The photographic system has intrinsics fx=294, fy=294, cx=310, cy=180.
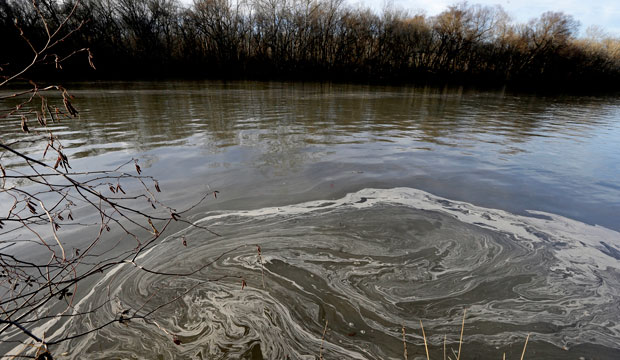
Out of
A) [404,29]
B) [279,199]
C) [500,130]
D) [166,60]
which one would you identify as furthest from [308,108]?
[404,29]

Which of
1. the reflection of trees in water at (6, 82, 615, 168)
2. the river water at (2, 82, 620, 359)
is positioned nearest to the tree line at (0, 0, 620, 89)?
the reflection of trees in water at (6, 82, 615, 168)

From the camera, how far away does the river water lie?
71.1 inches

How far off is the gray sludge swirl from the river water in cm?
Result: 1

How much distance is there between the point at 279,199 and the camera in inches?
136

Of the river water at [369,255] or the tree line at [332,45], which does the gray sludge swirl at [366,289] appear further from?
the tree line at [332,45]

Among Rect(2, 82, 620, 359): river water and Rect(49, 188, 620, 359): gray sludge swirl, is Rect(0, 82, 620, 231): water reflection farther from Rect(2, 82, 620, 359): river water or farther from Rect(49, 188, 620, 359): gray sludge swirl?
Rect(49, 188, 620, 359): gray sludge swirl

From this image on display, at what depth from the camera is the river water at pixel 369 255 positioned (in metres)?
1.81

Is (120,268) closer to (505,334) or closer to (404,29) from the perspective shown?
(505,334)

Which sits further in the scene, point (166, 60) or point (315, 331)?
point (166, 60)

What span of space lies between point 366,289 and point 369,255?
1.34 ft

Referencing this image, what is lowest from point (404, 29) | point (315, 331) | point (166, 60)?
point (315, 331)

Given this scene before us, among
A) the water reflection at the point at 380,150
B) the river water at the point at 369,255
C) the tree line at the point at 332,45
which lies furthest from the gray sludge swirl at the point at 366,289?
the tree line at the point at 332,45

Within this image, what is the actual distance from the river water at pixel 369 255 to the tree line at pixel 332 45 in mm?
27775

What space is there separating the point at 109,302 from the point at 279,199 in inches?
73.7
